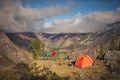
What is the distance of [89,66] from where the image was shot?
91.9 meters

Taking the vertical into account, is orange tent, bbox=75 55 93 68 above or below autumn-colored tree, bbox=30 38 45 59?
below

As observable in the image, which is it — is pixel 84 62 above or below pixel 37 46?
below

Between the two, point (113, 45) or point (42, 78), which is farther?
point (113, 45)

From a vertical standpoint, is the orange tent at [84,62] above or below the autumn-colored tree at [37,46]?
below

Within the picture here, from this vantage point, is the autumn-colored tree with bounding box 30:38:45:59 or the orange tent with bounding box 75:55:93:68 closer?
the orange tent with bounding box 75:55:93:68

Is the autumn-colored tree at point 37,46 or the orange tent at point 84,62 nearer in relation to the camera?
the orange tent at point 84,62

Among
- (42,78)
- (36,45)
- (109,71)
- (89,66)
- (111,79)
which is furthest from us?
(36,45)

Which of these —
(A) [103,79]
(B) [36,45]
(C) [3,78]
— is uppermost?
(B) [36,45]

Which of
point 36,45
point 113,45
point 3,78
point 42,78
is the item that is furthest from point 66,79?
point 113,45

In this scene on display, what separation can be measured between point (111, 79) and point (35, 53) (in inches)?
2509

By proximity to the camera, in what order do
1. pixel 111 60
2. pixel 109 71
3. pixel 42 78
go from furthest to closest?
1. pixel 111 60
2. pixel 109 71
3. pixel 42 78

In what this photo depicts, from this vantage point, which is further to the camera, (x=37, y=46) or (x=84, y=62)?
(x=37, y=46)

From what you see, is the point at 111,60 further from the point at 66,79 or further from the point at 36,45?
the point at 36,45

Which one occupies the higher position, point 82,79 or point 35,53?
point 35,53
